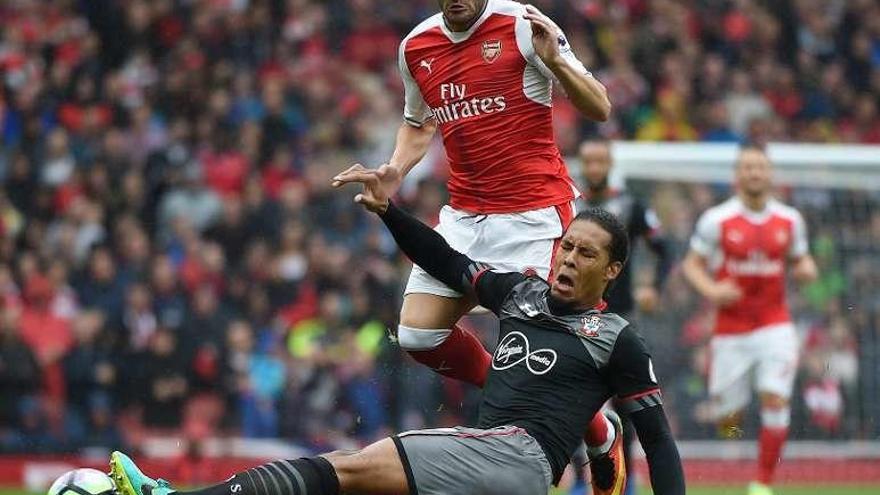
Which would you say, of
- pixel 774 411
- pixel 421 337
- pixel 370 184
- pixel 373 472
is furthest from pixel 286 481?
pixel 774 411

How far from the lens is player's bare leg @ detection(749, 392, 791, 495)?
35.0ft

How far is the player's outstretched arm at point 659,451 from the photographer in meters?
6.32

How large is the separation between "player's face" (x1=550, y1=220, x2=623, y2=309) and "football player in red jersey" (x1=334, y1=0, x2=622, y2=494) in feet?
3.41

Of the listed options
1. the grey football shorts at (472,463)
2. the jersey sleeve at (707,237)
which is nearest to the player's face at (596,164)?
the jersey sleeve at (707,237)

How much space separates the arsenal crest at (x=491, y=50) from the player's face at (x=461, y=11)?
131 millimetres

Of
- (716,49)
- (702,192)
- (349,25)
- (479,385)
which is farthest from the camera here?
(716,49)

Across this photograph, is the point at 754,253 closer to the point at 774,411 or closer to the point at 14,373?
the point at 774,411

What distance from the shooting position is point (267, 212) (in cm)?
1627

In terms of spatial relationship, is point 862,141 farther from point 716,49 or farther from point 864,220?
point 864,220

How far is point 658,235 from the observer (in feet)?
35.5

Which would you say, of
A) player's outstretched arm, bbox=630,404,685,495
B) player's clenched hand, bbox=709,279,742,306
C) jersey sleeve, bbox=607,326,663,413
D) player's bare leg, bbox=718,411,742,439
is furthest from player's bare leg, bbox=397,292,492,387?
player's bare leg, bbox=718,411,742,439

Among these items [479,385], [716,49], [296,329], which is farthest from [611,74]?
[479,385]

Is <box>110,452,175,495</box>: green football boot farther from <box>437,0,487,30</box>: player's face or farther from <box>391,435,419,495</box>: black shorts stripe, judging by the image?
<box>437,0,487,30</box>: player's face

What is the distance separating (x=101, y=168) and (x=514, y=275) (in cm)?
1027
